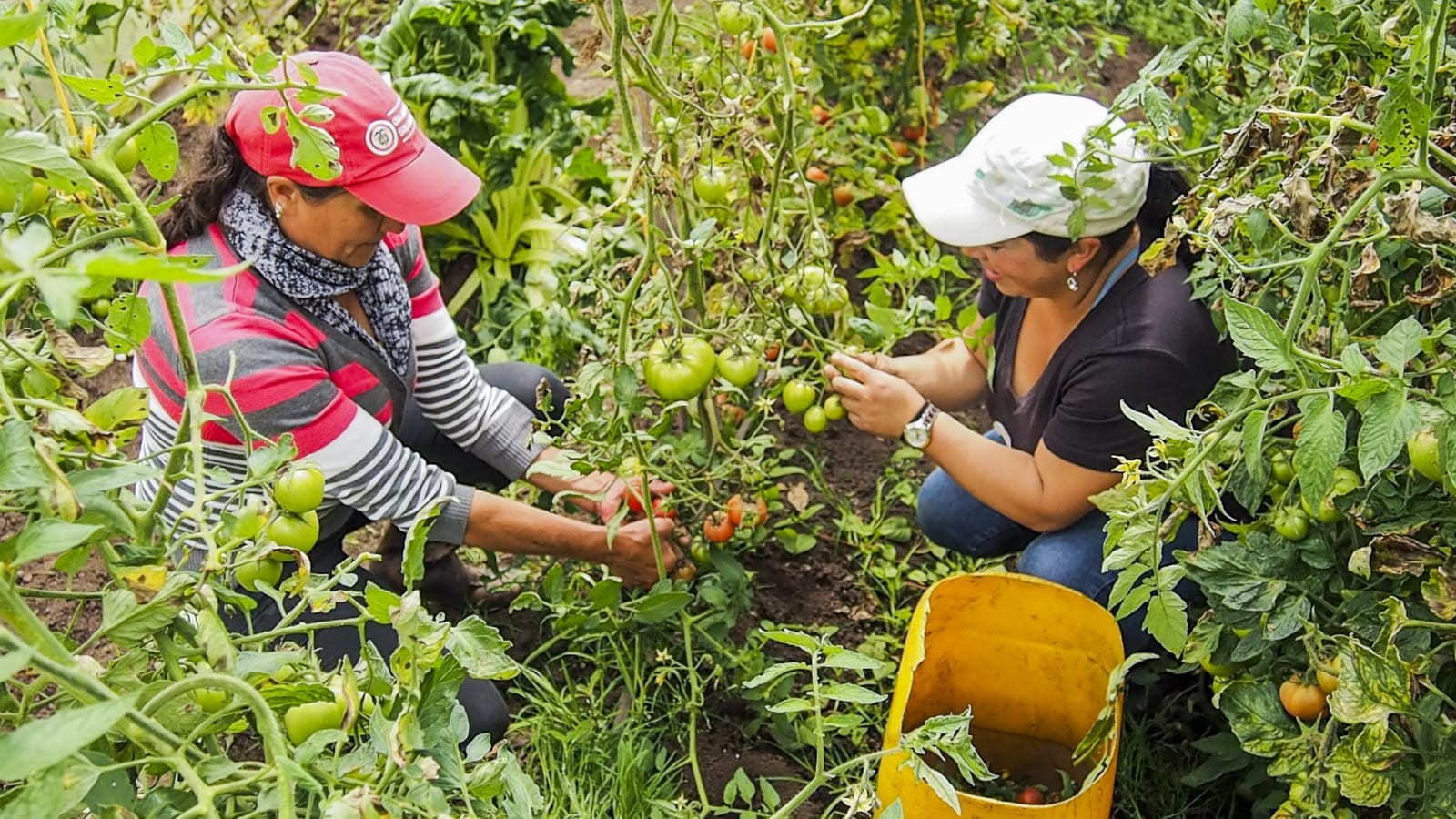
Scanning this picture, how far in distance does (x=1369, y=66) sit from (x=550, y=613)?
5.16ft

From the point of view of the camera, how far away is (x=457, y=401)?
2307 mm

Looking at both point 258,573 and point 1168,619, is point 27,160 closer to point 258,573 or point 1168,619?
point 258,573

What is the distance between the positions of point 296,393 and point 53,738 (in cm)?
119

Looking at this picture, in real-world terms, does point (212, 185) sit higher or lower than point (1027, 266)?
higher

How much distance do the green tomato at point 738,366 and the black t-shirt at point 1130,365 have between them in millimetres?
510

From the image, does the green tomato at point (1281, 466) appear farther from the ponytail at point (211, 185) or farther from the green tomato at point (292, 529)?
the ponytail at point (211, 185)

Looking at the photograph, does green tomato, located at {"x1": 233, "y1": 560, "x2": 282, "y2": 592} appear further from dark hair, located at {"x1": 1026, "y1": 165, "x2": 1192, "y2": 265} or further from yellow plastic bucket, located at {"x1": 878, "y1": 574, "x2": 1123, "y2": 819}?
dark hair, located at {"x1": 1026, "y1": 165, "x2": 1192, "y2": 265}

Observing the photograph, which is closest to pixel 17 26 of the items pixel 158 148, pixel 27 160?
pixel 27 160

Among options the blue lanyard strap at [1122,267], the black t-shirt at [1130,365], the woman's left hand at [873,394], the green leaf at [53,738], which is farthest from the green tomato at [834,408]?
the green leaf at [53,738]

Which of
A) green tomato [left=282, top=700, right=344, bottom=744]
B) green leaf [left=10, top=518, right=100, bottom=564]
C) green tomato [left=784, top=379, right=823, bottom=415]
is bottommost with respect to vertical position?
green tomato [left=784, top=379, right=823, bottom=415]

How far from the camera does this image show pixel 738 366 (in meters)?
1.73

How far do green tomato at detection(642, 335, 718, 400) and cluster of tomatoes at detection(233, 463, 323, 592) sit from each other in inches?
24.2

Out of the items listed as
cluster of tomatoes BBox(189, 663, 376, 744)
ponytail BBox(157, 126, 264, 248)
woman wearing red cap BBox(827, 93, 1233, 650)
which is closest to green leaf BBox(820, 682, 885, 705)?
cluster of tomatoes BBox(189, 663, 376, 744)

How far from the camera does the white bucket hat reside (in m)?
1.76
